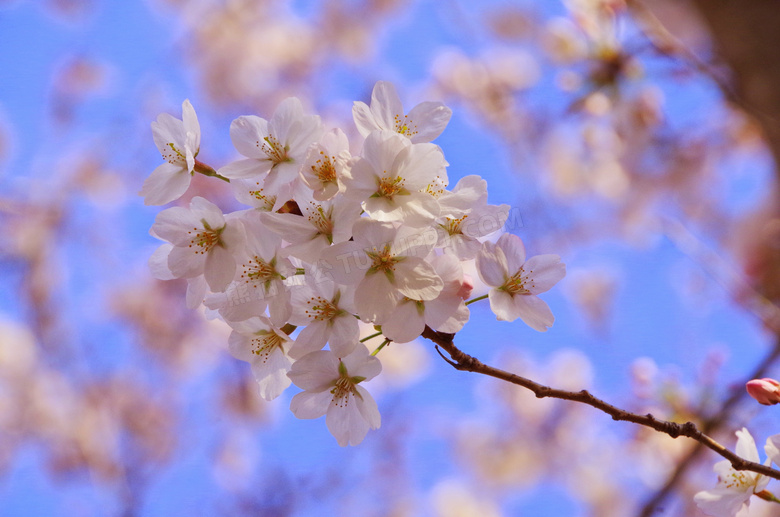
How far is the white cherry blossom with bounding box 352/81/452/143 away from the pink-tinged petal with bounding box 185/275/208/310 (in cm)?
24

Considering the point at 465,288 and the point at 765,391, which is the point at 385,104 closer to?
the point at 465,288

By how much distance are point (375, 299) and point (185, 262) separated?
0.66 ft

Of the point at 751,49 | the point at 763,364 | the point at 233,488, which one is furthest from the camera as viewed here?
the point at 233,488

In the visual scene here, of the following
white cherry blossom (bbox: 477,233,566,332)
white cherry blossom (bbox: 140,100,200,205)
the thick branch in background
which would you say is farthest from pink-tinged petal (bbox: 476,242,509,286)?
the thick branch in background

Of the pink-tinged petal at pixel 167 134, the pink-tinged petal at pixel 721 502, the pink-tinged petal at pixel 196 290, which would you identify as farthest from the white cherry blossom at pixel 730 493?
the pink-tinged petal at pixel 167 134

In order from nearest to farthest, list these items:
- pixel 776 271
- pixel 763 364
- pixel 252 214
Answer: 1. pixel 252 214
2. pixel 763 364
3. pixel 776 271

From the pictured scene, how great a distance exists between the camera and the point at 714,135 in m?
2.86

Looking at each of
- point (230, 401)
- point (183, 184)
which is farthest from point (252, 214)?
point (230, 401)

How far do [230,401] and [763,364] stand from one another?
2.90 m

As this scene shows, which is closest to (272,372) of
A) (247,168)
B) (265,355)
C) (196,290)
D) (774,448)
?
(265,355)

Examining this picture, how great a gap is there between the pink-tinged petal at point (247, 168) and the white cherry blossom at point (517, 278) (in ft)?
0.78

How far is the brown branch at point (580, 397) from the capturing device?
1.51 feet

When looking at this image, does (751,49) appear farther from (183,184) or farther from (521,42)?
(521,42)

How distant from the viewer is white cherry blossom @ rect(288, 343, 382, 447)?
0.52 meters
